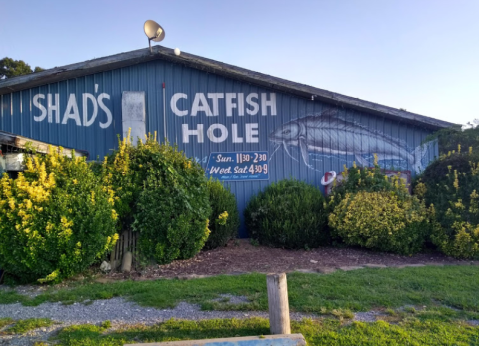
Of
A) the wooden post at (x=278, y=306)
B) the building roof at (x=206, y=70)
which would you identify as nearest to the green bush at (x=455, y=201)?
the building roof at (x=206, y=70)

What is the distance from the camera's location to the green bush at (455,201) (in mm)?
Result: 8227

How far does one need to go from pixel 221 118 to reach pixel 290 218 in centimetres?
382

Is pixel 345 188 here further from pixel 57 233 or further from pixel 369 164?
pixel 57 233

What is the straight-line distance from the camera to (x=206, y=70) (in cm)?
1112

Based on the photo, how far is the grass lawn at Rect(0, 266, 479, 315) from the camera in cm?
531

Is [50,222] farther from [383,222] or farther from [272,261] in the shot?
[383,222]

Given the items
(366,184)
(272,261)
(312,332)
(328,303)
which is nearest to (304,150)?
Result: (366,184)

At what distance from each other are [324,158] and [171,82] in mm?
5150

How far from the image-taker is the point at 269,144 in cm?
1127

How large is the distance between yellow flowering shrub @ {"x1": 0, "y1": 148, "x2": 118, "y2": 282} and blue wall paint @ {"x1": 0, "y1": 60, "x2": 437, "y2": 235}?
13.7 feet

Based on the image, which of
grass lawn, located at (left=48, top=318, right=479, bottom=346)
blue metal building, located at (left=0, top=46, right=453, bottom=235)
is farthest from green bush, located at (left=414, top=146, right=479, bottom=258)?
grass lawn, located at (left=48, top=318, right=479, bottom=346)

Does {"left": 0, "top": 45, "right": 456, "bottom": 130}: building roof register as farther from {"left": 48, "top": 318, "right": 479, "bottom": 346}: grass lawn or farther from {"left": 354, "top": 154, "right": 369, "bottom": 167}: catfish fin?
{"left": 48, "top": 318, "right": 479, "bottom": 346}: grass lawn

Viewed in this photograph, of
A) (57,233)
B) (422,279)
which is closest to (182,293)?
(57,233)

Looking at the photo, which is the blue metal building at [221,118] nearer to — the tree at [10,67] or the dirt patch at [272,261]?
the dirt patch at [272,261]
